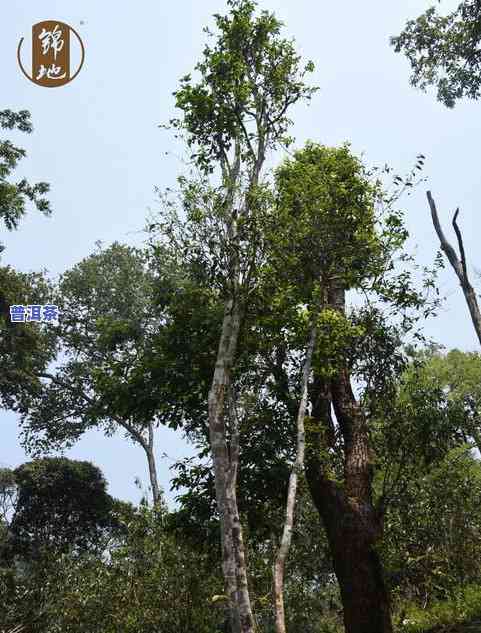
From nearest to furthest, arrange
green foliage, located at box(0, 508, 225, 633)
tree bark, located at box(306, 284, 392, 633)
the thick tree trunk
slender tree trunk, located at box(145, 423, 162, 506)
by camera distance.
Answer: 1. the thick tree trunk
2. tree bark, located at box(306, 284, 392, 633)
3. green foliage, located at box(0, 508, 225, 633)
4. slender tree trunk, located at box(145, 423, 162, 506)

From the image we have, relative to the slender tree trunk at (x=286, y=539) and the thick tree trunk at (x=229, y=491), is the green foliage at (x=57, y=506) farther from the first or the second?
the slender tree trunk at (x=286, y=539)

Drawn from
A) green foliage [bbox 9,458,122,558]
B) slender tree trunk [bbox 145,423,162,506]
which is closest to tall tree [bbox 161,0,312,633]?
slender tree trunk [bbox 145,423,162,506]

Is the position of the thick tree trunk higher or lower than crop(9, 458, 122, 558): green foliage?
lower

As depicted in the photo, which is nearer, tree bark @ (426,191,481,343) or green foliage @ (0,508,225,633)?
tree bark @ (426,191,481,343)

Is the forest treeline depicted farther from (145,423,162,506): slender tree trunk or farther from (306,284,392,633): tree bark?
(145,423,162,506): slender tree trunk

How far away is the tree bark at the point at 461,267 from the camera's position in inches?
500

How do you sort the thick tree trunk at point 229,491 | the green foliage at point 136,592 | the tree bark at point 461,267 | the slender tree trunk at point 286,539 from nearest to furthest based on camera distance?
1. the slender tree trunk at point 286,539
2. the thick tree trunk at point 229,491
3. the tree bark at point 461,267
4. the green foliage at point 136,592

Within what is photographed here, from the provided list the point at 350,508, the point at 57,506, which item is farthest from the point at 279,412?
the point at 57,506

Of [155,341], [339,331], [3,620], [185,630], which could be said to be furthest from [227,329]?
[3,620]

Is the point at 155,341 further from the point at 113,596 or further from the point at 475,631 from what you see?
the point at 475,631

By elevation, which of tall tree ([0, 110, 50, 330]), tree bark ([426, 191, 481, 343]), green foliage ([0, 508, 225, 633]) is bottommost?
green foliage ([0, 508, 225, 633])

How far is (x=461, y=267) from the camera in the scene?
13.3 metres

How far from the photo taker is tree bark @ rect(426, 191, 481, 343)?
1271 cm

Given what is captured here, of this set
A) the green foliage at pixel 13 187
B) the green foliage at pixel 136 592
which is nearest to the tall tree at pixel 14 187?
the green foliage at pixel 13 187
